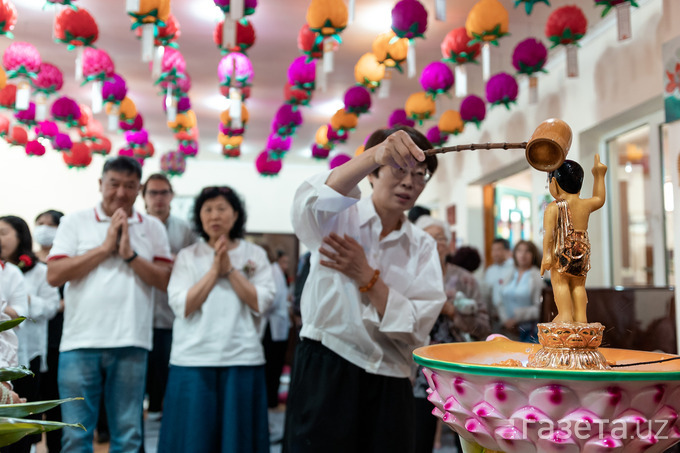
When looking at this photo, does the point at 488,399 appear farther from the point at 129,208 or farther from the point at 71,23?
the point at 71,23

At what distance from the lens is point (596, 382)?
751mm

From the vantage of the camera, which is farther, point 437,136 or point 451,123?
point 437,136

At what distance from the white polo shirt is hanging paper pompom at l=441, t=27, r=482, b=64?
90.4 inches

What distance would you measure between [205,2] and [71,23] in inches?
56.3

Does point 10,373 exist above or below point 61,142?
below

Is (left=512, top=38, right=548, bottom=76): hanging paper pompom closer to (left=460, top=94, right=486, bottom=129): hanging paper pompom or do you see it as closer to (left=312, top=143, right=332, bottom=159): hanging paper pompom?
(left=460, top=94, right=486, bottom=129): hanging paper pompom

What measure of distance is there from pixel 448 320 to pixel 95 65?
9.19 feet

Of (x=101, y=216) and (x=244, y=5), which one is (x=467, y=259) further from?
(x=101, y=216)

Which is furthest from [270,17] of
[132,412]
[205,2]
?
[132,412]

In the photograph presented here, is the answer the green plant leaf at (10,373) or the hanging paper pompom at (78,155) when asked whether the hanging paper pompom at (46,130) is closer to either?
the hanging paper pompom at (78,155)

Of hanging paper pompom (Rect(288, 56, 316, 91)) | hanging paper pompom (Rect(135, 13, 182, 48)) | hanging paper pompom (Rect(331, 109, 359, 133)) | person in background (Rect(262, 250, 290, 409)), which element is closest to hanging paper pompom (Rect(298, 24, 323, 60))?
hanging paper pompom (Rect(288, 56, 316, 91))

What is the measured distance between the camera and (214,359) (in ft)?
8.14

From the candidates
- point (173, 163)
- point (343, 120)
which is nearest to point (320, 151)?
point (343, 120)

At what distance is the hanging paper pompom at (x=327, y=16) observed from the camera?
11.0 ft
